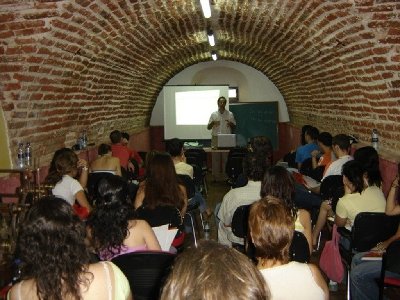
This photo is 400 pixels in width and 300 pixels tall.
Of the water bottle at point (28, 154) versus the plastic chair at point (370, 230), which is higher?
the water bottle at point (28, 154)

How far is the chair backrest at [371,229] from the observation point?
4090 millimetres

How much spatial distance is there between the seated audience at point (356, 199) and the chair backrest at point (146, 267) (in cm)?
200

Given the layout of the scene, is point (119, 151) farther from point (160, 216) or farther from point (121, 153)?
point (160, 216)

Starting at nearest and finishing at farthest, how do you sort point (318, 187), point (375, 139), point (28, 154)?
point (28, 154) → point (318, 187) → point (375, 139)

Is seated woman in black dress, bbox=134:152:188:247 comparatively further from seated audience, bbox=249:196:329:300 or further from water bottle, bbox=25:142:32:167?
seated audience, bbox=249:196:329:300

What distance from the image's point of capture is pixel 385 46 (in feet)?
16.4

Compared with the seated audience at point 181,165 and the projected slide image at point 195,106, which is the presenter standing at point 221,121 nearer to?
the projected slide image at point 195,106

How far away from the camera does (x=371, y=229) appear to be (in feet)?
13.5

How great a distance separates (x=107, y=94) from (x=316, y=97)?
380 cm

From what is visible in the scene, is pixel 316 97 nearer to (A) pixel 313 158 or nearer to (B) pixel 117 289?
(A) pixel 313 158

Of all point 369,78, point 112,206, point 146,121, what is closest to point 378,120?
point 369,78

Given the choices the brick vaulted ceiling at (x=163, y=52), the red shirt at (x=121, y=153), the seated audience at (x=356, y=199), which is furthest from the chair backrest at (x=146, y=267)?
the red shirt at (x=121, y=153)

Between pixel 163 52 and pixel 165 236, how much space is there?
A: 6.47 meters

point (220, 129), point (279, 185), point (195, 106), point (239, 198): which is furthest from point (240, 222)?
point (195, 106)
